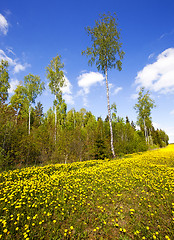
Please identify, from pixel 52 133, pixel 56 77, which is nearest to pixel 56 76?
pixel 56 77

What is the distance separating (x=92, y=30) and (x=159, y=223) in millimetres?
18010

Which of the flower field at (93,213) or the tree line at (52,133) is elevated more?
the tree line at (52,133)

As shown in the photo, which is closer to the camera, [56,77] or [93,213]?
[93,213]

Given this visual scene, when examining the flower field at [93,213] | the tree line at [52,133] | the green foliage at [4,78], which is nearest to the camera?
the flower field at [93,213]

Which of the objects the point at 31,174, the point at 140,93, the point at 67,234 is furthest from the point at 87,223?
the point at 140,93

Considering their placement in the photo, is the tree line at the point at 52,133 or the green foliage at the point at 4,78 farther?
the green foliage at the point at 4,78

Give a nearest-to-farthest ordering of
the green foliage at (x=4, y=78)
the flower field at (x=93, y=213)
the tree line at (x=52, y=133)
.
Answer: the flower field at (x=93, y=213) → the tree line at (x=52, y=133) → the green foliage at (x=4, y=78)

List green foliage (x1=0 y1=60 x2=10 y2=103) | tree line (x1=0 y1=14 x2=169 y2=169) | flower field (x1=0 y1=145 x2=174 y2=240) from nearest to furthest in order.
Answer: flower field (x1=0 y1=145 x2=174 y2=240) → tree line (x1=0 y1=14 x2=169 y2=169) → green foliage (x1=0 y1=60 x2=10 y2=103)

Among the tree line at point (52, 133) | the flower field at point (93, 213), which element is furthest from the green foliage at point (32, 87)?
the flower field at point (93, 213)

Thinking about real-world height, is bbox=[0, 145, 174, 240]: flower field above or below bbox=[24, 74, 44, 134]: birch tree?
below

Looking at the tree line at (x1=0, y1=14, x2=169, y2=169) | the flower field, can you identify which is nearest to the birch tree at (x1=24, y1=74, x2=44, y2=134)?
the tree line at (x1=0, y1=14, x2=169, y2=169)

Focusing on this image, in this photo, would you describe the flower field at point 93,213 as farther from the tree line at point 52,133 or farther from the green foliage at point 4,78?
the green foliage at point 4,78

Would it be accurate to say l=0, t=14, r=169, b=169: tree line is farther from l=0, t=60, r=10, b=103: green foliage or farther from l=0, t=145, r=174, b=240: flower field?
l=0, t=145, r=174, b=240: flower field

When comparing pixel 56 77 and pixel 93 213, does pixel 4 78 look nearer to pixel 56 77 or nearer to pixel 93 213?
pixel 56 77
